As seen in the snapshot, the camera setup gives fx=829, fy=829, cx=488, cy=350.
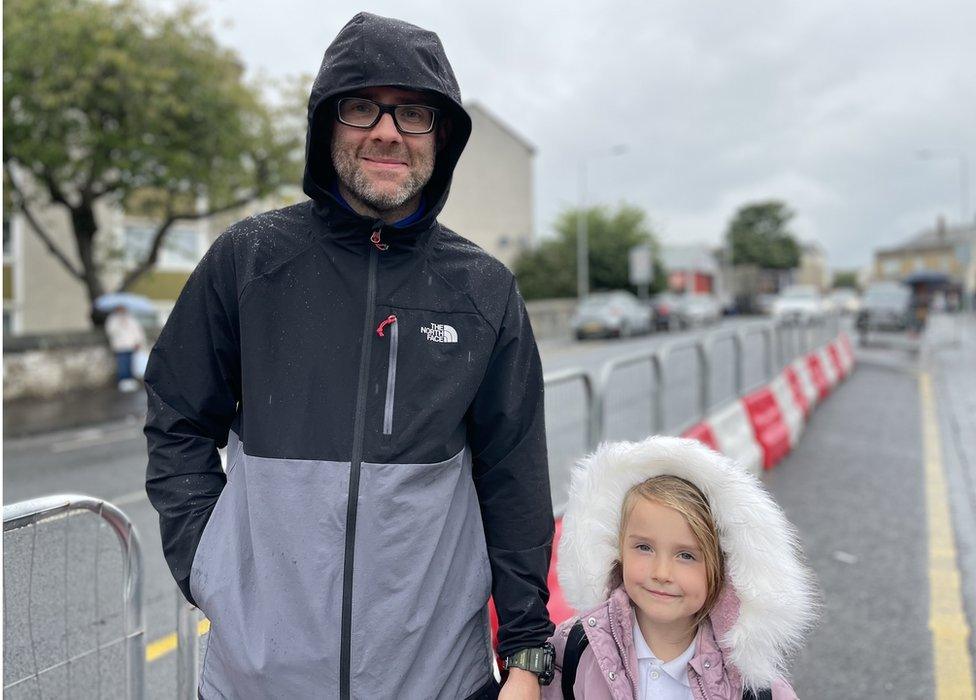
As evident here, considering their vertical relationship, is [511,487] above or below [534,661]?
above

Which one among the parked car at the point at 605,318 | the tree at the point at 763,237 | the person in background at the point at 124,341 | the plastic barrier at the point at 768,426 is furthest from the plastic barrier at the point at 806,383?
the tree at the point at 763,237

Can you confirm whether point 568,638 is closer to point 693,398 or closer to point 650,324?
point 693,398

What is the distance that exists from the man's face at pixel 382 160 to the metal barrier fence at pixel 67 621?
45.5 inches

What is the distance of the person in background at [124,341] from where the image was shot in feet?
47.0

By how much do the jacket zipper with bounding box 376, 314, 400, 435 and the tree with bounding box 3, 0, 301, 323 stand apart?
1306 centimetres

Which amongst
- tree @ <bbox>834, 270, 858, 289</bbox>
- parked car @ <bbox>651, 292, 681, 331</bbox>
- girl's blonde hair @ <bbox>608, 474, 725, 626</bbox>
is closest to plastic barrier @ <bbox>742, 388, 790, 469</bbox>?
girl's blonde hair @ <bbox>608, 474, 725, 626</bbox>

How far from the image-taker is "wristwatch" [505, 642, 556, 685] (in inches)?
69.2

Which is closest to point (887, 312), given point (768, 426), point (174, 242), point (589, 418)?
point (768, 426)

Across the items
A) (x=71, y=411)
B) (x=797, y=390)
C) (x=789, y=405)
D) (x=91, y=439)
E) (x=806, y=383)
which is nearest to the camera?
(x=789, y=405)

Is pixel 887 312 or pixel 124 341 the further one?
pixel 887 312

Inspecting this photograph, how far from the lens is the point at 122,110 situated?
45.1ft

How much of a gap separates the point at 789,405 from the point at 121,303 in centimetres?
1115

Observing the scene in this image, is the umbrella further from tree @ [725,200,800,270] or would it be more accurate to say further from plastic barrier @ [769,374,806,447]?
tree @ [725,200,800,270]

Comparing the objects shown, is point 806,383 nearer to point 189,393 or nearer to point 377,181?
point 377,181
